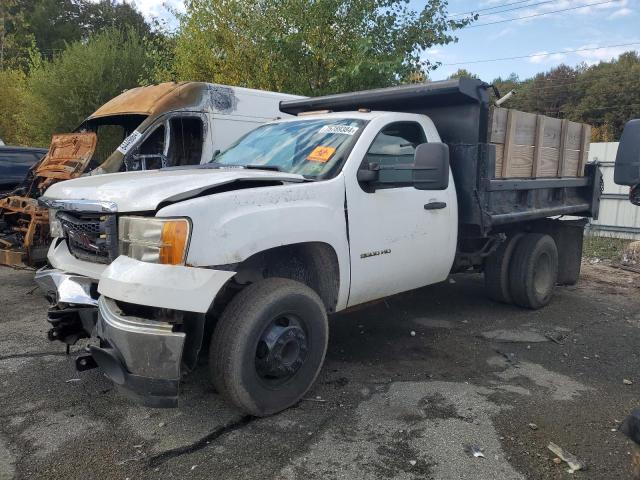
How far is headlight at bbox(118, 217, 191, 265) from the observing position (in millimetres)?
3064

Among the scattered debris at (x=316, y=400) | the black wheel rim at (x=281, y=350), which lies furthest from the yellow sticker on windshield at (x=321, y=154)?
the scattered debris at (x=316, y=400)

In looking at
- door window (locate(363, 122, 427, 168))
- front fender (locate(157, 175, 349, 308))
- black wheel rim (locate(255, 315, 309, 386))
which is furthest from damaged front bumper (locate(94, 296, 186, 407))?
door window (locate(363, 122, 427, 168))

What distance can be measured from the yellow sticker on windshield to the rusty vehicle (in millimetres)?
3756

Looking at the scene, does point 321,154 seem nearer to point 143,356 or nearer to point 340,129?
point 340,129

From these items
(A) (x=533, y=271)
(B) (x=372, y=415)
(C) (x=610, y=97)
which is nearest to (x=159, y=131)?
(A) (x=533, y=271)

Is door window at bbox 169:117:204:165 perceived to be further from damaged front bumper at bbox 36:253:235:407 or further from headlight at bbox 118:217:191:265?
damaged front bumper at bbox 36:253:235:407

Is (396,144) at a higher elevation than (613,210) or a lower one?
higher

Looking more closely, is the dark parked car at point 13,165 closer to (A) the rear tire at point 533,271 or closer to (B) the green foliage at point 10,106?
(A) the rear tire at point 533,271

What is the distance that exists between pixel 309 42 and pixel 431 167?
7.96 meters

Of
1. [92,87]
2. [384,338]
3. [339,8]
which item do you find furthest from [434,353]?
[92,87]

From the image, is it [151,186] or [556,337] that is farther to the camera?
[556,337]

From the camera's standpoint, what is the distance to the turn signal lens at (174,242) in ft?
10.0

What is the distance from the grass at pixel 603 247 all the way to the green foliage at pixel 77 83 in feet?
39.2

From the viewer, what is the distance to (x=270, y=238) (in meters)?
3.45
